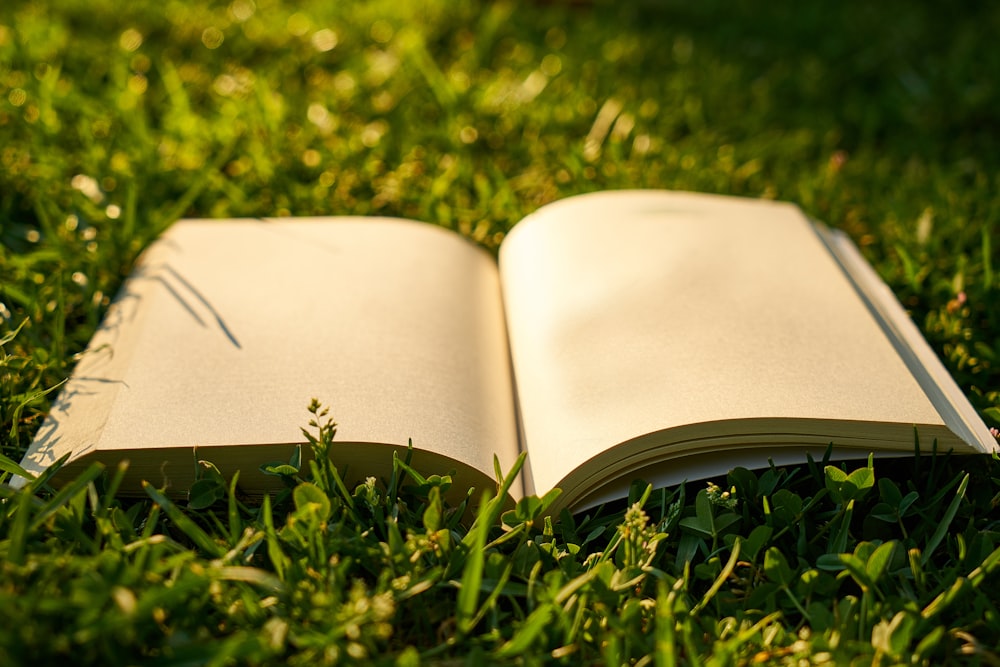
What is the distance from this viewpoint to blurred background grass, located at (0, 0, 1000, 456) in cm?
176

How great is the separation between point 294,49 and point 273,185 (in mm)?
905

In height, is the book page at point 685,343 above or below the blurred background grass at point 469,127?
below

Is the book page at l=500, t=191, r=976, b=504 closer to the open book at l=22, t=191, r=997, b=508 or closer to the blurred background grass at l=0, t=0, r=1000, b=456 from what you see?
the open book at l=22, t=191, r=997, b=508

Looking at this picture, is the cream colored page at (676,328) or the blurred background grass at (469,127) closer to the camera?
the cream colored page at (676,328)

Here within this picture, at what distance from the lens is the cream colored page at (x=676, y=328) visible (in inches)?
46.8

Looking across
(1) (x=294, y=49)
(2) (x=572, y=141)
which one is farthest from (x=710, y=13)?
(1) (x=294, y=49)

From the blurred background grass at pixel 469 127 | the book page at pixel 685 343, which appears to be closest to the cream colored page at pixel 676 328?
the book page at pixel 685 343

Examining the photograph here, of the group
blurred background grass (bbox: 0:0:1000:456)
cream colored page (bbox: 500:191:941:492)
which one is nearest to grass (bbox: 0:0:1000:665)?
blurred background grass (bbox: 0:0:1000:456)

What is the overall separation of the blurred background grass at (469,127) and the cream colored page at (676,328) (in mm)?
334

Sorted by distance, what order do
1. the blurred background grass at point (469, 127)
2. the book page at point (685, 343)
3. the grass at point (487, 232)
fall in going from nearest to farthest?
the grass at point (487, 232)
the book page at point (685, 343)
the blurred background grass at point (469, 127)

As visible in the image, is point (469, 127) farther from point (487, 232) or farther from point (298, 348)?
point (298, 348)

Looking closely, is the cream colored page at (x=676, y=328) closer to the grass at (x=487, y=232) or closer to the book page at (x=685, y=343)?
the book page at (x=685, y=343)

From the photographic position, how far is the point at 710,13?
3311mm

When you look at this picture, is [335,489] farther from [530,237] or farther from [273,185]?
[273,185]
